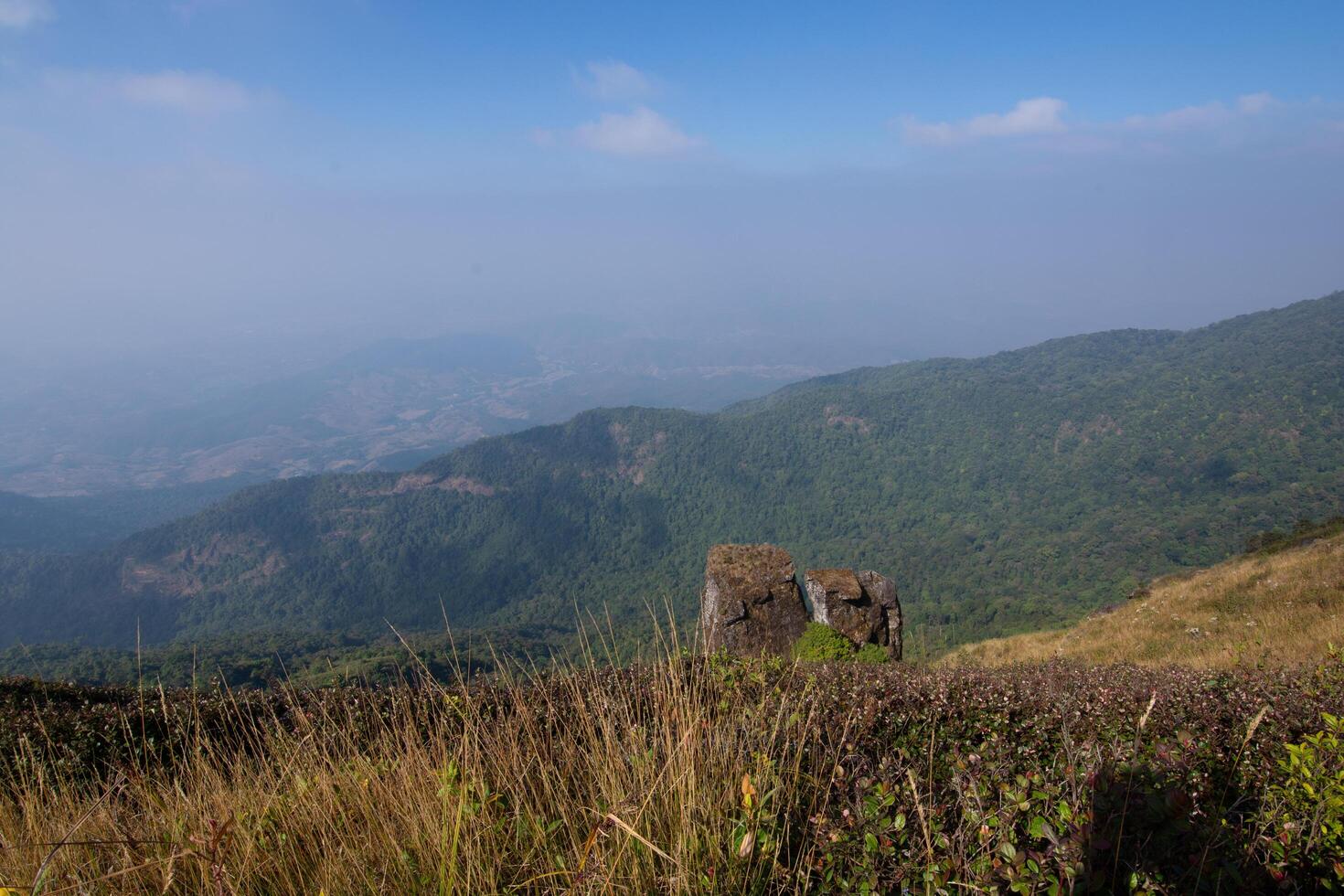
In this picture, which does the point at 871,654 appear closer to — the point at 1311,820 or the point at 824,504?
the point at 1311,820

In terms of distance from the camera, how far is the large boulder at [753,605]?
11.4 metres

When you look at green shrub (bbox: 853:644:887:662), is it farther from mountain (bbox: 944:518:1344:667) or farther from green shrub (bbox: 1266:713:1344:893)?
green shrub (bbox: 1266:713:1344:893)

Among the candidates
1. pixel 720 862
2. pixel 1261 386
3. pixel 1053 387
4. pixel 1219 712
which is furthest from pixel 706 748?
pixel 1053 387

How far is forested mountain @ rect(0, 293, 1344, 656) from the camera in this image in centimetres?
5612

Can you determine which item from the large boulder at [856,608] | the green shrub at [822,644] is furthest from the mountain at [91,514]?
the green shrub at [822,644]

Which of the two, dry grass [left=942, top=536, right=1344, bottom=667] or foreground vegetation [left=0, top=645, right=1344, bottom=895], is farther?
dry grass [left=942, top=536, right=1344, bottom=667]

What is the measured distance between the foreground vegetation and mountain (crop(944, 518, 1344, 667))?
5.79m

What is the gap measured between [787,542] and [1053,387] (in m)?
52.7

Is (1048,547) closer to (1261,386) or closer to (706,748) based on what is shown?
(1261,386)

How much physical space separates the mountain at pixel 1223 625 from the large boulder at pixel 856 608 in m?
1.36

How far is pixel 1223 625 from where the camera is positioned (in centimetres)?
1108

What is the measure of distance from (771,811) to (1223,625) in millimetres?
12659

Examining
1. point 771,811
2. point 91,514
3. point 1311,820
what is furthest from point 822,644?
point 91,514

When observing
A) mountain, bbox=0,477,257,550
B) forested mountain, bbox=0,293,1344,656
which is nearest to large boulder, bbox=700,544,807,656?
forested mountain, bbox=0,293,1344,656
